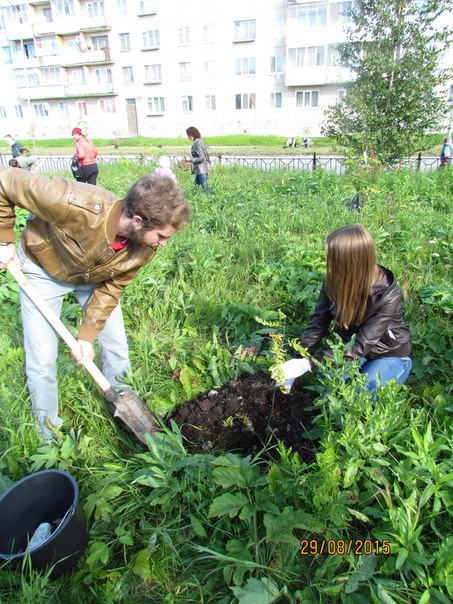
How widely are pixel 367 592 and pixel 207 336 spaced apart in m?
2.05

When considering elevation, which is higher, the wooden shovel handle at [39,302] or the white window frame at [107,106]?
the white window frame at [107,106]

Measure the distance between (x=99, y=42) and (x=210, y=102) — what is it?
12.5 metres

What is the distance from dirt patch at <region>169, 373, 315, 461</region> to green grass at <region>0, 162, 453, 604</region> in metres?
0.12

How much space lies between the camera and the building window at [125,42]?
34.3 meters

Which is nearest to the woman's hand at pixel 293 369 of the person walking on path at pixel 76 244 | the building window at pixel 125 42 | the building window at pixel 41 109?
the person walking on path at pixel 76 244

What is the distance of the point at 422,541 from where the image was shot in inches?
62.2

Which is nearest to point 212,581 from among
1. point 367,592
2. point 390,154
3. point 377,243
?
point 367,592

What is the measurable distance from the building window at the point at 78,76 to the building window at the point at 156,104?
7.48 m

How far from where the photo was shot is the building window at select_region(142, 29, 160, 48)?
Result: 3306 centimetres

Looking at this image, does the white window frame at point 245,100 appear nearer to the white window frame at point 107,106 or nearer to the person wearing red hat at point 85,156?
the white window frame at point 107,106

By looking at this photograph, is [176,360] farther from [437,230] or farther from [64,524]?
[437,230]

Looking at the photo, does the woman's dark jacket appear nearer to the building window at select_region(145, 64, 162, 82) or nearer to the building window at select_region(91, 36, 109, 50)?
the building window at select_region(145, 64, 162, 82)

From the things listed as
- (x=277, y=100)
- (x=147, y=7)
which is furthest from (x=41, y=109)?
(x=277, y=100)
